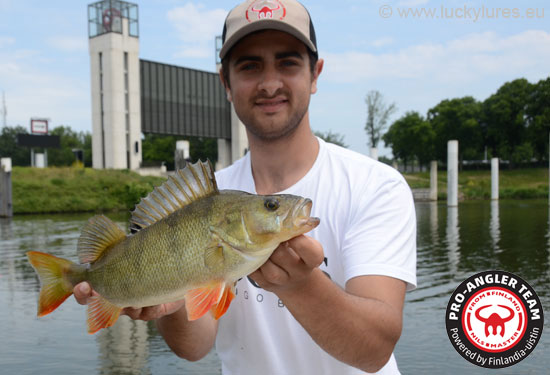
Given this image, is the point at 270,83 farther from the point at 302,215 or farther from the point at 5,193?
the point at 5,193

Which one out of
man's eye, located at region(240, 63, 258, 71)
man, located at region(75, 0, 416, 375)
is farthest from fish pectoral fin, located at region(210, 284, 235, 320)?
man's eye, located at region(240, 63, 258, 71)

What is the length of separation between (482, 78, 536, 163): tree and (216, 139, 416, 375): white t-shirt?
65.0 metres

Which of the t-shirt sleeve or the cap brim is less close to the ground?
the cap brim

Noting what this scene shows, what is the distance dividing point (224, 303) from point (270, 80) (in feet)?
3.50

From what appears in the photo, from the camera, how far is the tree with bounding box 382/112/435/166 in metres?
71.5

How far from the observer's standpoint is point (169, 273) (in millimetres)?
1969

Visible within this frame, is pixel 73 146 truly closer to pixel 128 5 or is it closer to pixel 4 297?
pixel 128 5

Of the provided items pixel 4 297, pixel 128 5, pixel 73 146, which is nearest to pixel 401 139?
pixel 128 5

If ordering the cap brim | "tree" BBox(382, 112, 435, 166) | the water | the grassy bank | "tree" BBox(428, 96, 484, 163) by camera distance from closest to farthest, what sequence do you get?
the cap brim, the water, the grassy bank, "tree" BBox(428, 96, 484, 163), "tree" BBox(382, 112, 435, 166)

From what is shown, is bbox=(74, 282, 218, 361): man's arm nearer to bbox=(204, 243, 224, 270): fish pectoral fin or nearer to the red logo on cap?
bbox=(204, 243, 224, 270): fish pectoral fin

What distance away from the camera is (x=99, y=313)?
2234 millimetres


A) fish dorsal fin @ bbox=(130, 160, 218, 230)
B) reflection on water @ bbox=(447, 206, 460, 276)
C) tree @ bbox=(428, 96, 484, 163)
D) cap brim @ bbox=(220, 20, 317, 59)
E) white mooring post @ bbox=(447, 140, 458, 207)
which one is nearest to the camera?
fish dorsal fin @ bbox=(130, 160, 218, 230)

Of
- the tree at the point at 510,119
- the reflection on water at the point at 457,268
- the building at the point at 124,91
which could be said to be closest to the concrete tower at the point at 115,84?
the building at the point at 124,91

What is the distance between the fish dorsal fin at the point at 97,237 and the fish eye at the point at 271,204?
80 centimetres
